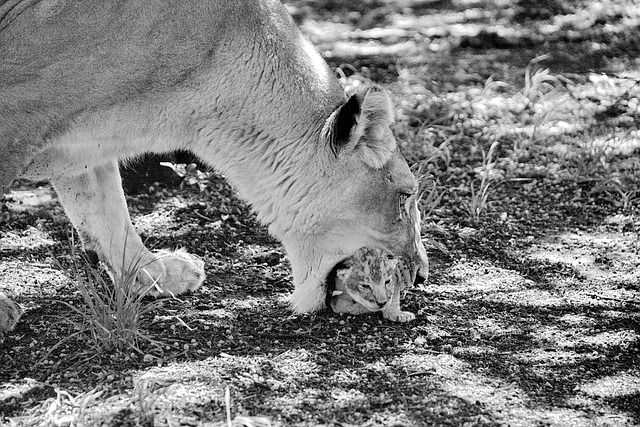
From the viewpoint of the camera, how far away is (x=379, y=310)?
4.84 m

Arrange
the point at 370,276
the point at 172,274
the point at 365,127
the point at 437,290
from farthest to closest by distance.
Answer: the point at 437,290, the point at 172,274, the point at 370,276, the point at 365,127

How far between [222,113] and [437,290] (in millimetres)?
1527

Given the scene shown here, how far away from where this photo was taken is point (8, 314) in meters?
4.61

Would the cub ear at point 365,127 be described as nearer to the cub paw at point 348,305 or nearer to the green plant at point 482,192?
the cub paw at point 348,305

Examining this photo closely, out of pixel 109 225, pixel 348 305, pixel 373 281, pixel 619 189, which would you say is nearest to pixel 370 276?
pixel 373 281

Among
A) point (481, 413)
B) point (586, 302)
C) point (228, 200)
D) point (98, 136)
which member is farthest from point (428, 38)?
point (481, 413)

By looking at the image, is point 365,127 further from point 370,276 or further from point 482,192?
point 482,192

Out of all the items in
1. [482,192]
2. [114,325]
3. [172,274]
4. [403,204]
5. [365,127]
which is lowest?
[482,192]

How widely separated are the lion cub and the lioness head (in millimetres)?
48

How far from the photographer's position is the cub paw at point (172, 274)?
514 cm

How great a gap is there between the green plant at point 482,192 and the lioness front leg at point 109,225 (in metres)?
1.88

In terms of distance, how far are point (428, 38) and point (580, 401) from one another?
19.1ft

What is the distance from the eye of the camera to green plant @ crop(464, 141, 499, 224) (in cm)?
622

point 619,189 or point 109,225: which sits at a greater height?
point 109,225
